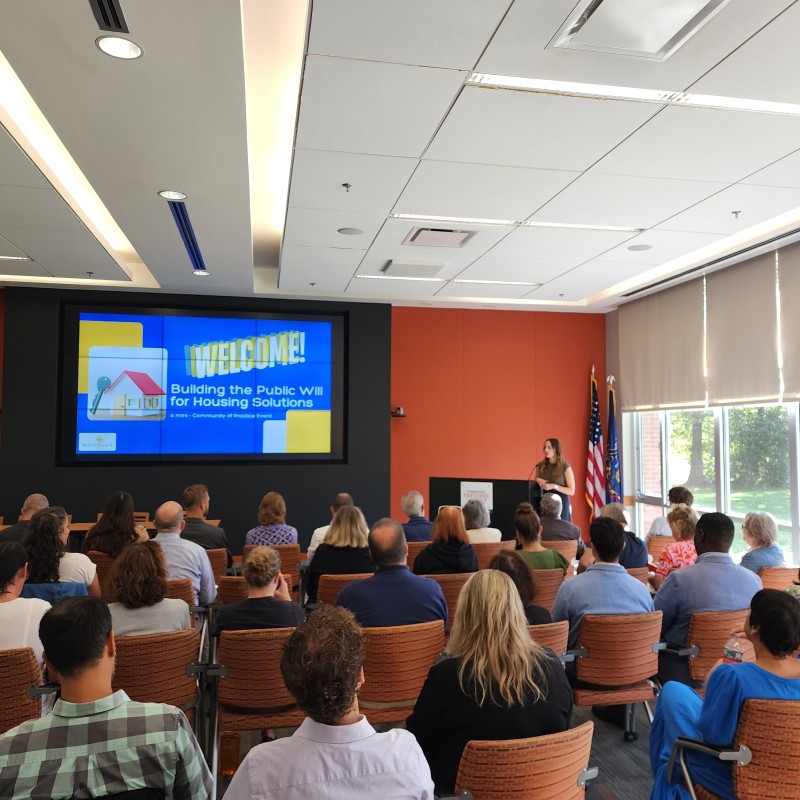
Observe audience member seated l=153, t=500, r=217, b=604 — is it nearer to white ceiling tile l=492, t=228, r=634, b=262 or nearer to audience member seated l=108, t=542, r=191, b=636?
audience member seated l=108, t=542, r=191, b=636

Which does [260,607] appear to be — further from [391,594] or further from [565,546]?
[565,546]

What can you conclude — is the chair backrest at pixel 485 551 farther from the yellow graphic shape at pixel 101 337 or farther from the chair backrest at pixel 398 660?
the yellow graphic shape at pixel 101 337

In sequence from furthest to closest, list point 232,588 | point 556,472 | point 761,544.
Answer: point 556,472 → point 761,544 → point 232,588

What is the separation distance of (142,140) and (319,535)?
3329 millimetres

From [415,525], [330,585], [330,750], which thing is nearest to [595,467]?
[415,525]

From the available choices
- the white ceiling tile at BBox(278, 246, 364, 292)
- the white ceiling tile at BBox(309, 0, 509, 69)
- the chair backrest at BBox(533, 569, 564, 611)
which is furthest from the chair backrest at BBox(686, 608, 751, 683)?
the white ceiling tile at BBox(278, 246, 364, 292)

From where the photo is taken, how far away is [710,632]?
3.38 meters

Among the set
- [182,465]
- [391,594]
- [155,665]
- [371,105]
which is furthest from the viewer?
[182,465]

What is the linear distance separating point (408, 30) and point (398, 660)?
278cm

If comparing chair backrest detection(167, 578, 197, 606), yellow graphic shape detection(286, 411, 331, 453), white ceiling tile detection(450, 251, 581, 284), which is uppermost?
white ceiling tile detection(450, 251, 581, 284)

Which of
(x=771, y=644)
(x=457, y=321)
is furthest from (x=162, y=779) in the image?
(x=457, y=321)

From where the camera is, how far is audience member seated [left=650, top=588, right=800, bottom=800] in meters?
2.23

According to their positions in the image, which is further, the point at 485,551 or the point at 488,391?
the point at 488,391

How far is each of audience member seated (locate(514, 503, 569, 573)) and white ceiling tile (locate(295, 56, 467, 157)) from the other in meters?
2.46
